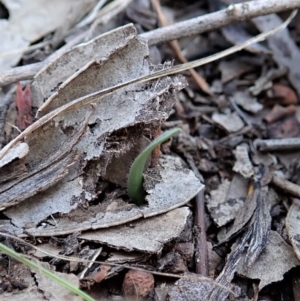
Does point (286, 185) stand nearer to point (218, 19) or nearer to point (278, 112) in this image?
point (278, 112)

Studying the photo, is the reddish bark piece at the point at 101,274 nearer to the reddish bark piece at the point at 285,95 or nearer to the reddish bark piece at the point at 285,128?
the reddish bark piece at the point at 285,128

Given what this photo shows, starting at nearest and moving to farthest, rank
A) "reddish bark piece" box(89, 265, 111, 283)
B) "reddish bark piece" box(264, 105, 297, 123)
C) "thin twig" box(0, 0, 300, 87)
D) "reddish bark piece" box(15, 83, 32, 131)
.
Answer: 1. "reddish bark piece" box(89, 265, 111, 283)
2. "reddish bark piece" box(15, 83, 32, 131)
3. "thin twig" box(0, 0, 300, 87)
4. "reddish bark piece" box(264, 105, 297, 123)

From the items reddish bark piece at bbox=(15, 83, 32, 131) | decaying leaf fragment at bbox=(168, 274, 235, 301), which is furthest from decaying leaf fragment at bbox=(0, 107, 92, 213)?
decaying leaf fragment at bbox=(168, 274, 235, 301)

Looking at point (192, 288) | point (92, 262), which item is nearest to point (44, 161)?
point (92, 262)

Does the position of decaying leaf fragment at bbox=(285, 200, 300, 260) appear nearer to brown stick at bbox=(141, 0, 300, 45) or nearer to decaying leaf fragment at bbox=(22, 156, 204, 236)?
decaying leaf fragment at bbox=(22, 156, 204, 236)

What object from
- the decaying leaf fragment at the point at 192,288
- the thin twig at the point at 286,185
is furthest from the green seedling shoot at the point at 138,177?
the thin twig at the point at 286,185

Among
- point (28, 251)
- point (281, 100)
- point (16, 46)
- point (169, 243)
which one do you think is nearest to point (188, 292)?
point (169, 243)

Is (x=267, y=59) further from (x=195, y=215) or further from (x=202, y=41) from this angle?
(x=195, y=215)
